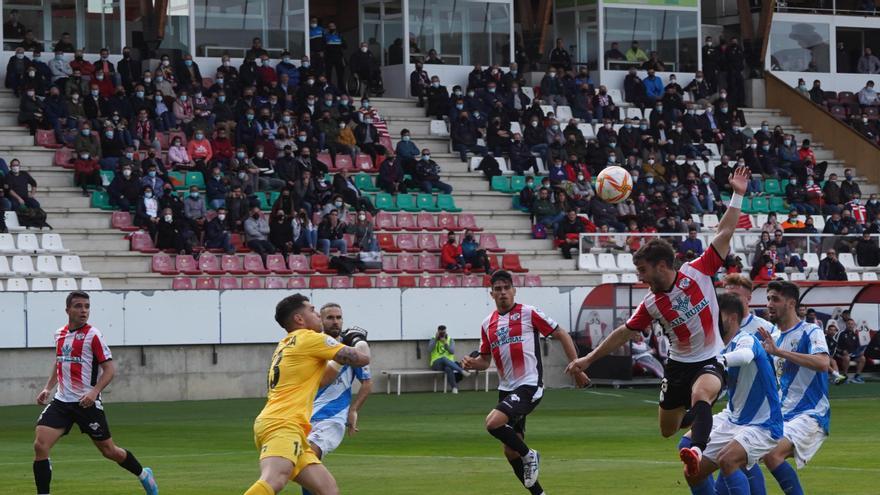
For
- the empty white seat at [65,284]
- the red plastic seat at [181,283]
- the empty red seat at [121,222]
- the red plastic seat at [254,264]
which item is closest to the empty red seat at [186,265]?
the red plastic seat at [181,283]

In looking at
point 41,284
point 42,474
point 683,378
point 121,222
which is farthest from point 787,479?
point 121,222

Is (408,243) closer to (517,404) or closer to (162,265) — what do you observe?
(162,265)

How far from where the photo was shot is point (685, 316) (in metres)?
12.1

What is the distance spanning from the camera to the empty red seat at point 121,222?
114ft

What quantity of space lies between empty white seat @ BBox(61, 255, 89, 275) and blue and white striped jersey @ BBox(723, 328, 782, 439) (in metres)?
23.3

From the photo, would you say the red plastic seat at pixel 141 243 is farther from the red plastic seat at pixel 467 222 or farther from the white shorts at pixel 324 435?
the white shorts at pixel 324 435

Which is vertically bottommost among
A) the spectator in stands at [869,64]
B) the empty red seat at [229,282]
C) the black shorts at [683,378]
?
the black shorts at [683,378]

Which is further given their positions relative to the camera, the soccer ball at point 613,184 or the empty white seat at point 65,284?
the empty white seat at point 65,284

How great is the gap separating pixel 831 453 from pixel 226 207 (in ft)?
64.1

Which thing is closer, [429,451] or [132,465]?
[132,465]

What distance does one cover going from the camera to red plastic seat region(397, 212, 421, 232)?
38656 millimetres

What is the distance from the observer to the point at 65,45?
3962 cm

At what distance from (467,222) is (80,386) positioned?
81.3ft

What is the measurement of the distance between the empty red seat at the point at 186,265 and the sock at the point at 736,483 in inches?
939
